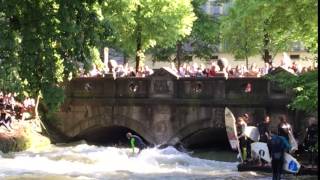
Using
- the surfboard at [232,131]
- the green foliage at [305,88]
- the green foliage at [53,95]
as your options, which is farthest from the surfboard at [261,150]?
the green foliage at [53,95]

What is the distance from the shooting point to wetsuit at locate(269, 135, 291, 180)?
54.9 feet

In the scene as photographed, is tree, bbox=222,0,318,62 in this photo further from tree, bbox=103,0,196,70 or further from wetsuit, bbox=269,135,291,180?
tree, bbox=103,0,196,70

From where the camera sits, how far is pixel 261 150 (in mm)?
20578

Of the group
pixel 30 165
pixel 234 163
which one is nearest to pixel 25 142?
pixel 30 165

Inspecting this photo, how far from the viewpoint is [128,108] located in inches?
1221

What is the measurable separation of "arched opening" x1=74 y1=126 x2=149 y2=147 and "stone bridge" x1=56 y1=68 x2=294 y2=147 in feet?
0.43

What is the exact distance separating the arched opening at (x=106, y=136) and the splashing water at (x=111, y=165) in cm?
388

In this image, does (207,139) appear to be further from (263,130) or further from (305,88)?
(305,88)

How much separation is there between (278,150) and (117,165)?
9.22 m

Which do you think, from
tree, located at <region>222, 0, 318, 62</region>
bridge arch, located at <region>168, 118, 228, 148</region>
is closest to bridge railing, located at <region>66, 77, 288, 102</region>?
bridge arch, located at <region>168, 118, 228, 148</region>

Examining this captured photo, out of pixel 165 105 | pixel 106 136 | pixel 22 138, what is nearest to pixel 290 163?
pixel 165 105

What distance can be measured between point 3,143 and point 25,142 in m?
1.23

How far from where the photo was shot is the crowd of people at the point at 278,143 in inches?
664

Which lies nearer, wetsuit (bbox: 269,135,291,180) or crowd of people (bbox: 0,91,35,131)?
wetsuit (bbox: 269,135,291,180)
